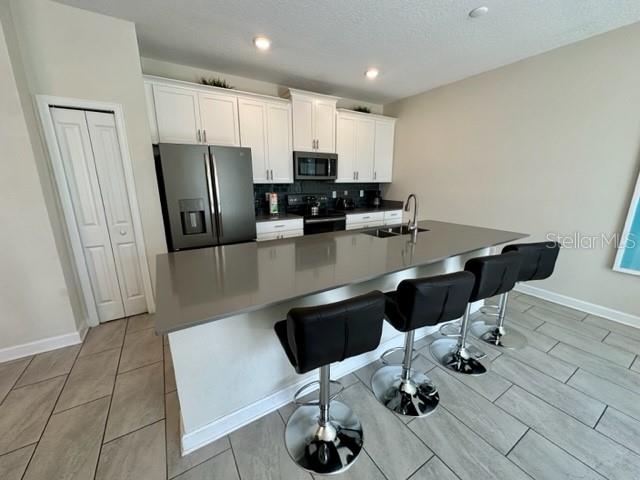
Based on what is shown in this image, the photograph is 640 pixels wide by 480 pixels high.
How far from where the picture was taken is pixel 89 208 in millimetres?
2449

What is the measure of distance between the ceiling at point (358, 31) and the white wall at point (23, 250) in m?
1.10

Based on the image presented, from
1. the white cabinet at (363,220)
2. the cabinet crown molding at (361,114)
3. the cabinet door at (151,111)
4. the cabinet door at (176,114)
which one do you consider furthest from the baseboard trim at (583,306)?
the cabinet door at (151,111)

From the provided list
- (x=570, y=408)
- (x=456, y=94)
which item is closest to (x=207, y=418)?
(x=570, y=408)

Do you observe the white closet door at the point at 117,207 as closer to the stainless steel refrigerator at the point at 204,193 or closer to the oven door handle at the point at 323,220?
the stainless steel refrigerator at the point at 204,193

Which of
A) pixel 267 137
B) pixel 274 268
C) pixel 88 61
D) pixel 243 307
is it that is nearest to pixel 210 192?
pixel 267 137

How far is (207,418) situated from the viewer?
1.43 metres

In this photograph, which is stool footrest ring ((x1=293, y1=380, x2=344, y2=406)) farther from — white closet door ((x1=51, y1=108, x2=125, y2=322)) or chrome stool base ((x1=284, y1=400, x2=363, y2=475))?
white closet door ((x1=51, y1=108, x2=125, y2=322))

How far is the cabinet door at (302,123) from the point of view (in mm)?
3625

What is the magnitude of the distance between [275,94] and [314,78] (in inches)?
25.1

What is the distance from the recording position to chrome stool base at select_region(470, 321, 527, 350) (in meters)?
2.31

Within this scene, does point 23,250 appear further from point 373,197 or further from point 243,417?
point 373,197

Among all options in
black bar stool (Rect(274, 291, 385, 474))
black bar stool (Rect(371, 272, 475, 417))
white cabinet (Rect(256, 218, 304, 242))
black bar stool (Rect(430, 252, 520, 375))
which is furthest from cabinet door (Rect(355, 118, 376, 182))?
black bar stool (Rect(274, 291, 385, 474))

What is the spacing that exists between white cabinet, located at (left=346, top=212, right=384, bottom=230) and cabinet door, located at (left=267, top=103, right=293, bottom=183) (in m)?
1.21

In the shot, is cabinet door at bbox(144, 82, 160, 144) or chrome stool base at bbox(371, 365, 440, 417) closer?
chrome stool base at bbox(371, 365, 440, 417)
